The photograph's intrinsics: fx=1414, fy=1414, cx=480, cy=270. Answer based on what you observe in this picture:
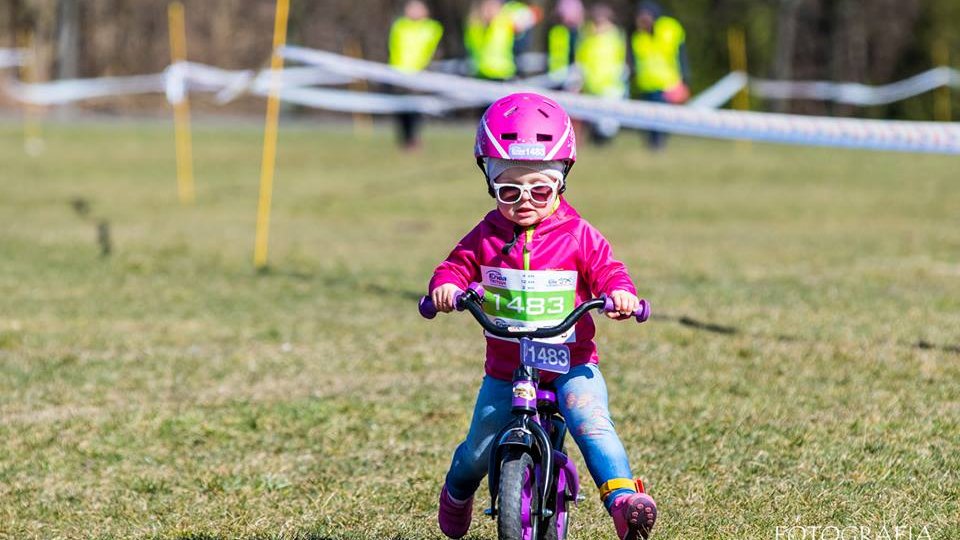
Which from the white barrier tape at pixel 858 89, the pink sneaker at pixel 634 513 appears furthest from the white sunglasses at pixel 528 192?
the white barrier tape at pixel 858 89

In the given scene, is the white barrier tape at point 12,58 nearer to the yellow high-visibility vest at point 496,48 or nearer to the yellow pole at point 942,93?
the yellow high-visibility vest at point 496,48

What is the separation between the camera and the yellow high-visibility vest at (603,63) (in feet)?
75.9

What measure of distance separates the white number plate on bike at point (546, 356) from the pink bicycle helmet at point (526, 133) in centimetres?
58

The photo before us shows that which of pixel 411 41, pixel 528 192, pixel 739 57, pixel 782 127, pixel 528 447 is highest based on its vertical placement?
pixel 739 57

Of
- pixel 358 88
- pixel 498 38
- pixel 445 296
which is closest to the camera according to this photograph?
pixel 445 296

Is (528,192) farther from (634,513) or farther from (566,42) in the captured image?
(566,42)

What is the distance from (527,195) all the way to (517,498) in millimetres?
943

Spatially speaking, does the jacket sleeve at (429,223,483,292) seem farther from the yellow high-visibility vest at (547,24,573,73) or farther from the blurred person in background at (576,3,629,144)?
the yellow high-visibility vest at (547,24,573,73)

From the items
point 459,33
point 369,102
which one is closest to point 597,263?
point 369,102

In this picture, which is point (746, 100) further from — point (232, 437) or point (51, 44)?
point (232, 437)

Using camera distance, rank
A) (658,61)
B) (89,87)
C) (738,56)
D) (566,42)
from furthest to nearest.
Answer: (89,87) < (738,56) < (566,42) < (658,61)

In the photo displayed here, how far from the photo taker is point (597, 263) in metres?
4.52

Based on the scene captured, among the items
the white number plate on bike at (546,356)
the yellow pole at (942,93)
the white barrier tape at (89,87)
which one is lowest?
the white number plate on bike at (546,356)

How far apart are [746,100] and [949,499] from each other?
25.1 metres
